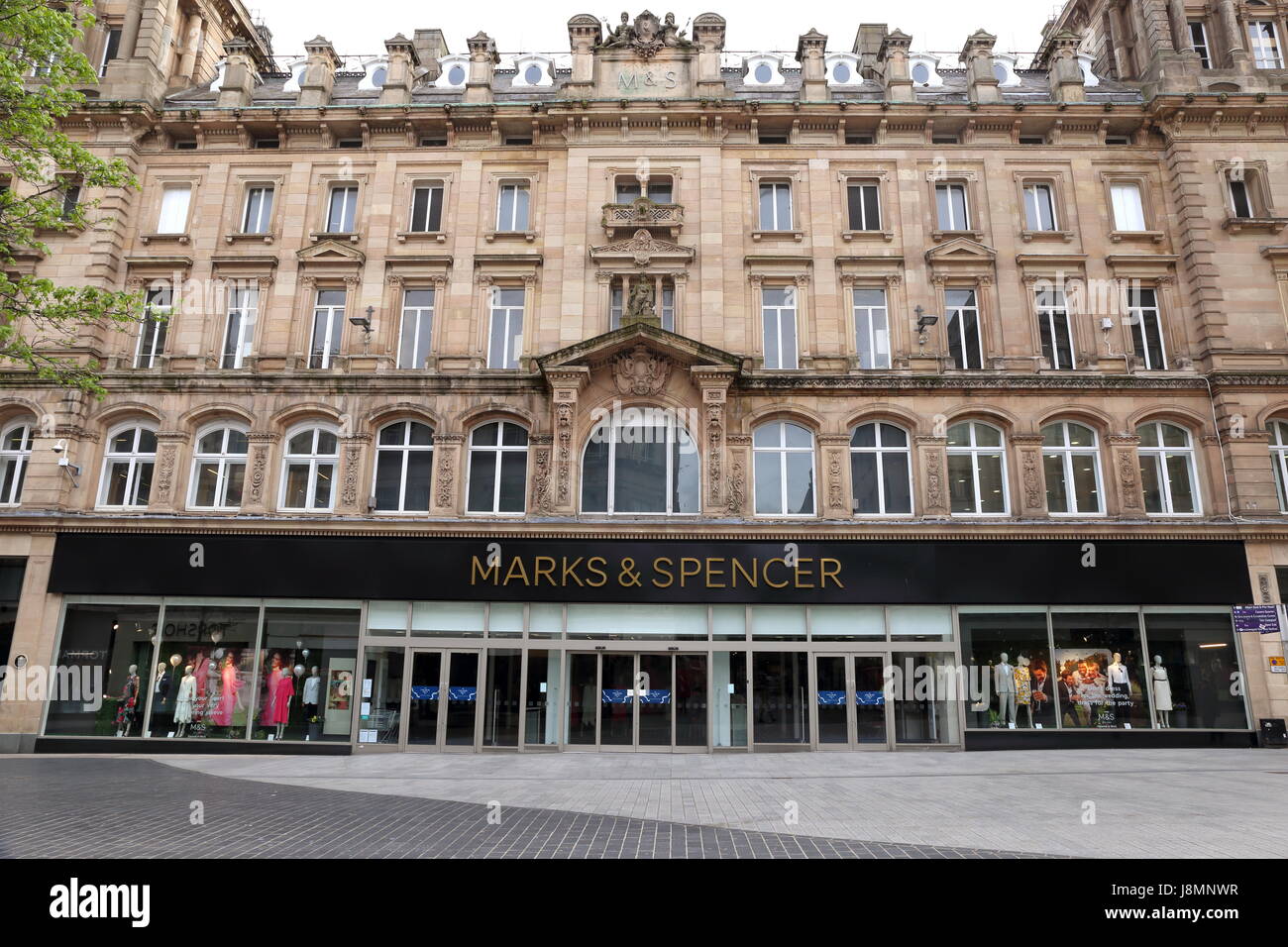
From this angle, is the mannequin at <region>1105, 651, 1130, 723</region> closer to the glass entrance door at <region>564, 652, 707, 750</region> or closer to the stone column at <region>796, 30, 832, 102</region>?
the glass entrance door at <region>564, 652, 707, 750</region>

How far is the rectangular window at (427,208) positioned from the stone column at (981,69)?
1621cm

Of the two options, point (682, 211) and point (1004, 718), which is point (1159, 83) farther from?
point (1004, 718)

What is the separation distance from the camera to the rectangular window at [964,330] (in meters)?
21.2

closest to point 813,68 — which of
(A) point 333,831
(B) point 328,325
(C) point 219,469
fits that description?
Result: (B) point 328,325

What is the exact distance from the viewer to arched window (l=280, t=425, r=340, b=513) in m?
20.5

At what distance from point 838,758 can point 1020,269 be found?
46.9ft

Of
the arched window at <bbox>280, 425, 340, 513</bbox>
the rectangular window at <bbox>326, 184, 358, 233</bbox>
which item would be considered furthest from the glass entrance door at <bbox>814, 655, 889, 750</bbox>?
the rectangular window at <bbox>326, 184, 358, 233</bbox>

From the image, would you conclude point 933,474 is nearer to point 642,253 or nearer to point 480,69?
point 642,253

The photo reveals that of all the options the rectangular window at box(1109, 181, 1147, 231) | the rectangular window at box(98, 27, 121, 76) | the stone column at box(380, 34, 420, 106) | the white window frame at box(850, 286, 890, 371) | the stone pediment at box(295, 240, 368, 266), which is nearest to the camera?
the white window frame at box(850, 286, 890, 371)

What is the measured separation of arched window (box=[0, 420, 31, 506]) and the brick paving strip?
10.8 m

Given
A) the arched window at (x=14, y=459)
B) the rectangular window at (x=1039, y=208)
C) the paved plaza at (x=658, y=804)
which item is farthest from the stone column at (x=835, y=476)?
the arched window at (x=14, y=459)

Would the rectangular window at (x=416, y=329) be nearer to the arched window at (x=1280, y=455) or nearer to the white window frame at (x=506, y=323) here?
the white window frame at (x=506, y=323)

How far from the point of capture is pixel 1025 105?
73.6 feet

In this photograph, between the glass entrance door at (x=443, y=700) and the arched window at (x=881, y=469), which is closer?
the glass entrance door at (x=443, y=700)
